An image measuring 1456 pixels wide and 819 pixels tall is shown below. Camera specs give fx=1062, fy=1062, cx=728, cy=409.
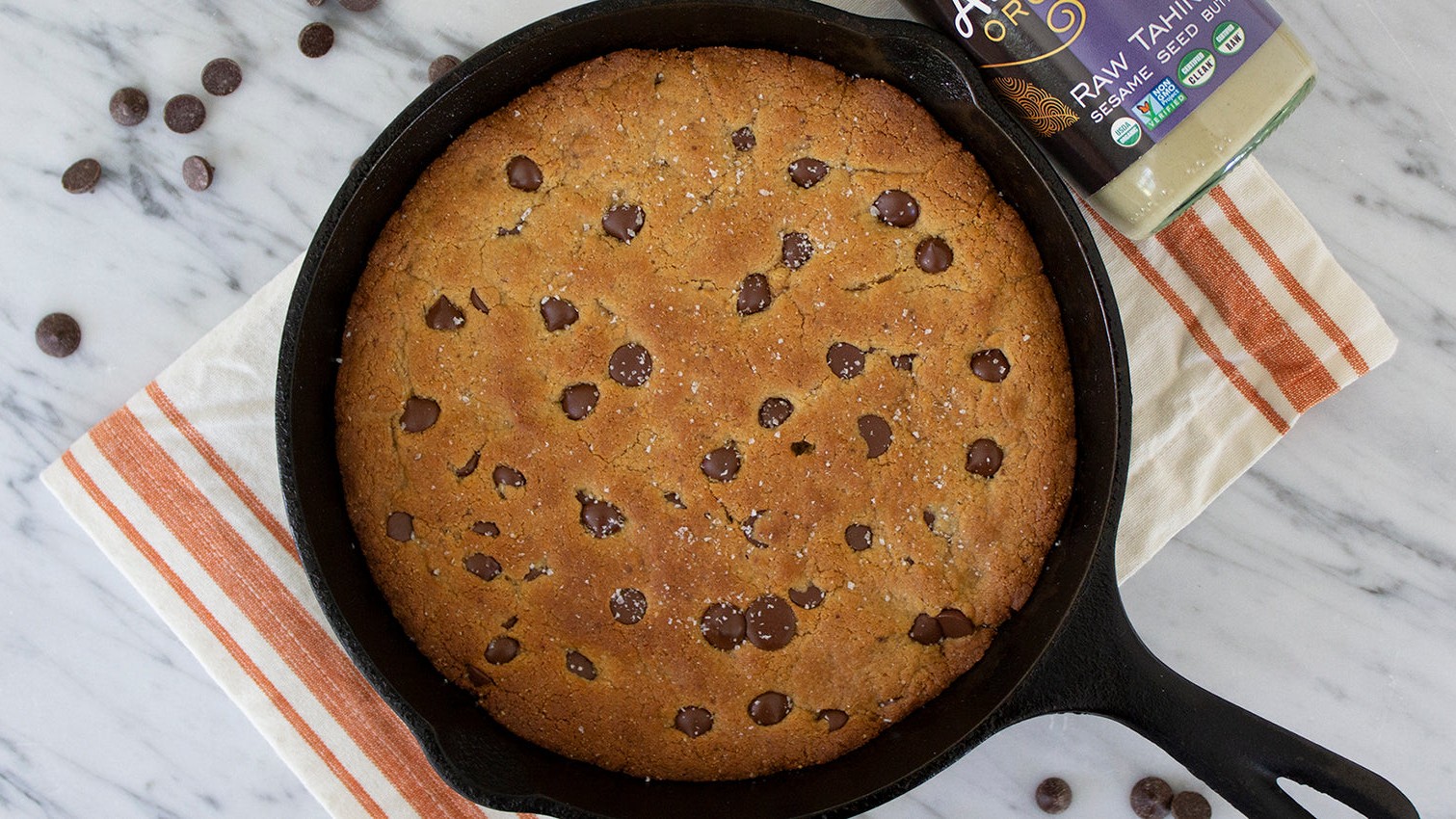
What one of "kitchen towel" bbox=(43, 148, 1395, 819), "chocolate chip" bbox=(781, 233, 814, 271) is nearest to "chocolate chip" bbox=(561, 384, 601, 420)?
"chocolate chip" bbox=(781, 233, 814, 271)

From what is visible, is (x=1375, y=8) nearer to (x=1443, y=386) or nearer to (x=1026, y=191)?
(x=1443, y=386)

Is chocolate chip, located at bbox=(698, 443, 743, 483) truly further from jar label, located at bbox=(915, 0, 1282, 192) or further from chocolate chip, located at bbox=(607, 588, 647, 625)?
jar label, located at bbox=(915, 0, 1282, 192)

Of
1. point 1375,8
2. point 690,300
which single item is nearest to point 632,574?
point 690,300

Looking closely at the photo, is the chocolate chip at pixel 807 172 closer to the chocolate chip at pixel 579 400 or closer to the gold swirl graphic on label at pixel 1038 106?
the gold swirl graphic on label at pixel 1038 106

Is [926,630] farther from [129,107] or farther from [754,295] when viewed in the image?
[129,107]

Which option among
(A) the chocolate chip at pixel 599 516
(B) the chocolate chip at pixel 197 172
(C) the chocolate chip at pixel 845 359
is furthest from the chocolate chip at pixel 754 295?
(B) the chocolate chip at pixel 197 172
